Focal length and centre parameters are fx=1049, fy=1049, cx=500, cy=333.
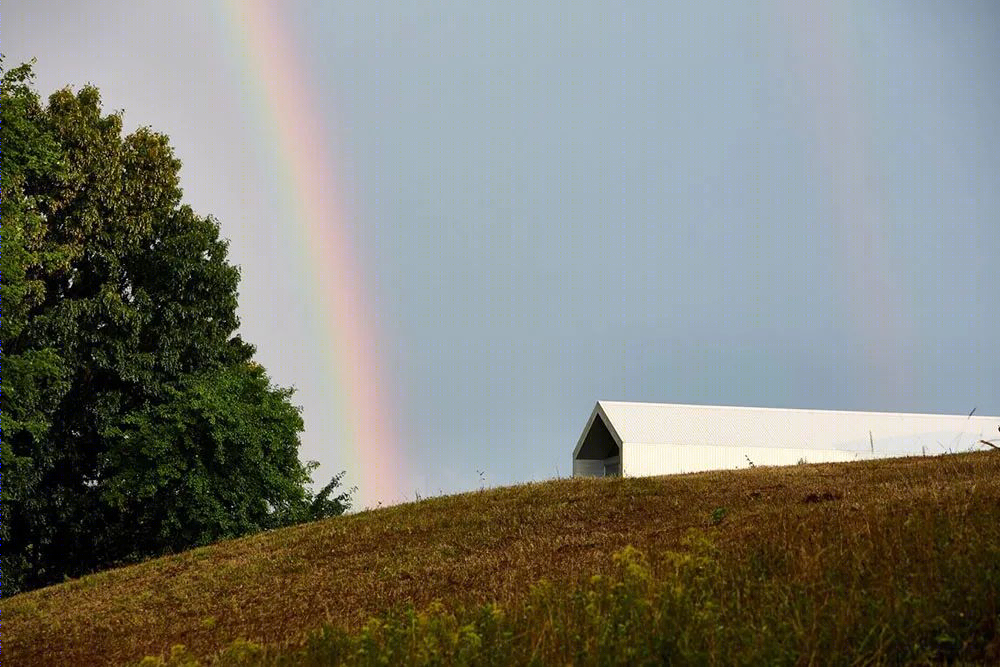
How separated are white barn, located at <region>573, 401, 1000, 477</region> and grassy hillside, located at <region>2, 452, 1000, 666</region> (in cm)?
1774

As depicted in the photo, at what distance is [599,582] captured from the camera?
42.0 ft

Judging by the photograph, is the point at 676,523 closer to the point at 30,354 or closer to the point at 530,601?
the point at 530,601

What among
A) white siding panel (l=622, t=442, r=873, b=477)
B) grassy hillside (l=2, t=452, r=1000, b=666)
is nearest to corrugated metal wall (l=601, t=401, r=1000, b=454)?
white siding panel (l=622, t=442, r=873, b=477)

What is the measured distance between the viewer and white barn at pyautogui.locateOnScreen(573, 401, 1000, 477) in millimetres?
49219

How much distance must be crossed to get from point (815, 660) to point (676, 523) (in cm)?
1355

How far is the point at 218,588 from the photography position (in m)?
23.2

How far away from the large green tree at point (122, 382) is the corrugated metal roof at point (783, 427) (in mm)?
16607

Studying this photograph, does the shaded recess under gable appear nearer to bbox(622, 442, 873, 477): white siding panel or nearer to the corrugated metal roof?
the corrugated metal roof

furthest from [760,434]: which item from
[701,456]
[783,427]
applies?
[701,456]

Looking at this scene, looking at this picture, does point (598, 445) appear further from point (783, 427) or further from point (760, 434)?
point (783, 427)

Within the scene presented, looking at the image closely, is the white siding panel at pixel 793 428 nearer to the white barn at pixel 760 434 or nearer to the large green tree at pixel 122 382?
the white barn at pixel 760 434

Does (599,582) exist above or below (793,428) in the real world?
below

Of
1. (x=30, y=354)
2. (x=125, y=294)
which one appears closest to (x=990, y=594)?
(x=30, y=354)

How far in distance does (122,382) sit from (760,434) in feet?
95.7
